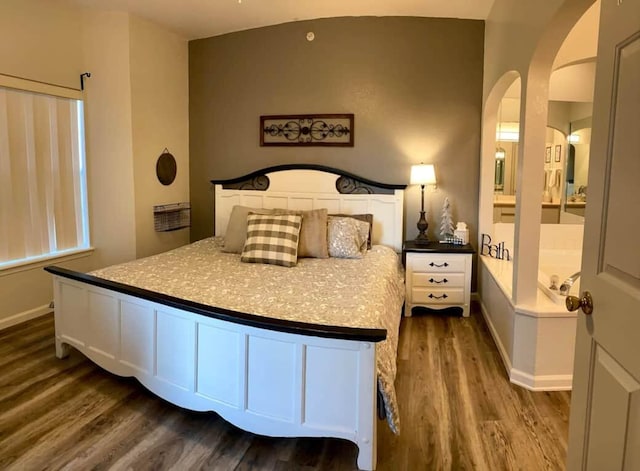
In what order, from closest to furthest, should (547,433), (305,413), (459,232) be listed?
(305,413) → (547,433) → (459,232)

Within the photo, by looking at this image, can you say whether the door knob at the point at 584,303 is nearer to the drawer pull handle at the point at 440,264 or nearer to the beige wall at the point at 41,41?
the drawer pull handle at the point at 440,264

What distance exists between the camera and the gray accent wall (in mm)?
4215

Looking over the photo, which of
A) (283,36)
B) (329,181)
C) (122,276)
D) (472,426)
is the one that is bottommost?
(472,426)

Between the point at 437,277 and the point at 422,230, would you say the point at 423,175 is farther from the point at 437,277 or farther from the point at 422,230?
the point at 437,277

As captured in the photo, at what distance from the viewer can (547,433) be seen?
2.33 metres

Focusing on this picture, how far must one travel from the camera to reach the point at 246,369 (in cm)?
217

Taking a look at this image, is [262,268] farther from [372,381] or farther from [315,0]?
[315,0]

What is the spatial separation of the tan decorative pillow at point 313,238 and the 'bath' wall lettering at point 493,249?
60.3 inches

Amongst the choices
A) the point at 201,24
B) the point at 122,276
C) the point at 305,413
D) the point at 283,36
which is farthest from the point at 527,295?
the point at 201,24

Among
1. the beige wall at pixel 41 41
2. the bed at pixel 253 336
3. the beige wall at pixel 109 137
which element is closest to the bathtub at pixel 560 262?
the bed at pixel 253 336

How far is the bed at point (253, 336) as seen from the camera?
6.57 ft

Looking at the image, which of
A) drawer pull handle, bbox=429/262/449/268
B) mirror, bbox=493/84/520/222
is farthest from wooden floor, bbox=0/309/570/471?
mirror, bbox=493/84/520/222

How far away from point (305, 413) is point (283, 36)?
12.0ft

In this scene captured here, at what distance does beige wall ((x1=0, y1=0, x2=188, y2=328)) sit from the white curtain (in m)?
0.12
